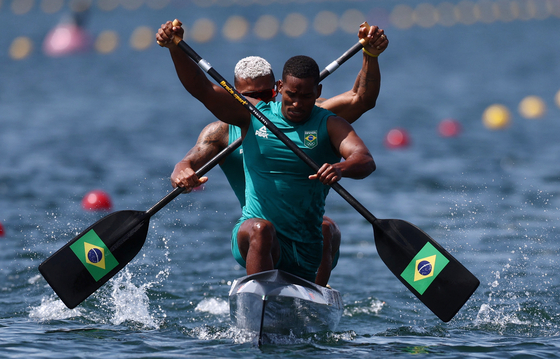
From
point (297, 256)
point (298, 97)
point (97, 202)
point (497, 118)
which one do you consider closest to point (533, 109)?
point (497, 118)

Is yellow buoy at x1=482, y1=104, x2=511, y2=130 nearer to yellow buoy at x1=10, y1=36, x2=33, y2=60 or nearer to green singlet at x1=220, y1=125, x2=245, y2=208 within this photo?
green singlet at x1=220, y1=125, x2=245, y2=208

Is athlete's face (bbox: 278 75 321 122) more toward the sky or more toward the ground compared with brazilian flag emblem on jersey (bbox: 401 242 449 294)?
more toward the sky

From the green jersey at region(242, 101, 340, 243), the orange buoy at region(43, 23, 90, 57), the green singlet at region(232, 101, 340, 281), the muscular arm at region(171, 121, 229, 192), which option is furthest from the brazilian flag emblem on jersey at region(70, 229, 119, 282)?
the orange buoy at region(43, 23, 90, 57)

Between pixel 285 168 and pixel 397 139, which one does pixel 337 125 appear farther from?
pixel 397 139

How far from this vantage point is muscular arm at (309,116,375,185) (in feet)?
16.1

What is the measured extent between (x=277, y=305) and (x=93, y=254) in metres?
1.86

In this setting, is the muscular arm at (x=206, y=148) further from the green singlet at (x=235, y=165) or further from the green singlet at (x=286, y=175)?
the green singlet at (x=286, y=175)

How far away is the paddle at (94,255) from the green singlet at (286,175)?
0.71 meters

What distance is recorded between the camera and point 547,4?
192 feet

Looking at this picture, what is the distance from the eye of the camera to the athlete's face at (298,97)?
5050mm

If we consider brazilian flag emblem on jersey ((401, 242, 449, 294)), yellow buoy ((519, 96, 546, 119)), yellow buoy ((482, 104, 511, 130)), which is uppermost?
yellow buoy ((519, 96, 546, 119))

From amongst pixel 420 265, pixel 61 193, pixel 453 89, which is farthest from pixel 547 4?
pixel 420 265

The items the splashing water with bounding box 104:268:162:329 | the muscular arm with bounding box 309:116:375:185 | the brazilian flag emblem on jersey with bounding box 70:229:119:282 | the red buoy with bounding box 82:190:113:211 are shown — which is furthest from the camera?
the red buoy with bounding box 82:190:113:211

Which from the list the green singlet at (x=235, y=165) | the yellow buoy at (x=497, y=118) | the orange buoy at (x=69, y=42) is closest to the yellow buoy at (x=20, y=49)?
the orange buoy at (x=69, y=42)
